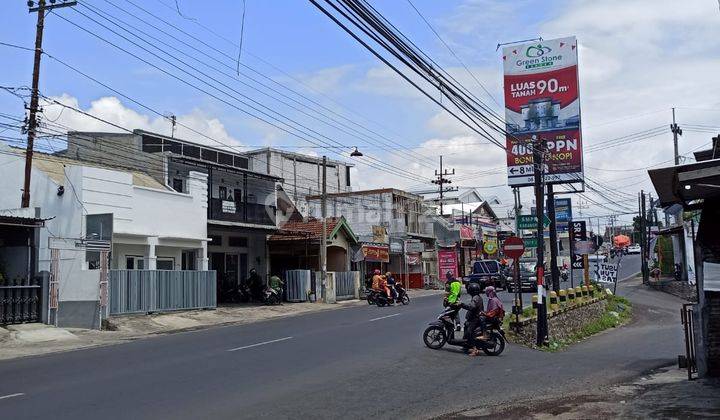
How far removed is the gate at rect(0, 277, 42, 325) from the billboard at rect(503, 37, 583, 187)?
18253 mm

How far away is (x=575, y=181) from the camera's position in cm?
2856

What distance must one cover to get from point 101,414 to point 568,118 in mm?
23387

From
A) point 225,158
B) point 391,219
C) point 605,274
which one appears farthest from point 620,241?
point 225,158

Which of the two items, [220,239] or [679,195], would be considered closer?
[679,195]

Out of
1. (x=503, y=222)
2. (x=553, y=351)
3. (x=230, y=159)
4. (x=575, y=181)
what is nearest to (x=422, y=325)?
(x=553, y=351)

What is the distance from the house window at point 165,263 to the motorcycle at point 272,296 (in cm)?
472

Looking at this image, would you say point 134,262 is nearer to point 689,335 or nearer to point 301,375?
point 301,375

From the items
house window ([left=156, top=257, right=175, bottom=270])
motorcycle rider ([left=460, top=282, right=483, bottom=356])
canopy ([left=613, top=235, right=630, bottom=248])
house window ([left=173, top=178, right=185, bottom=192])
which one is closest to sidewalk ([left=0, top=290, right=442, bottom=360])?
house window ([left=156, top=257, right=175, bottom=270])

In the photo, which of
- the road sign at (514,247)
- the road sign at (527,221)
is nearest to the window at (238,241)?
the road sign at (527,221)

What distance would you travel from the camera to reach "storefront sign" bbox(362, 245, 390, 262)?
4306 centimetres

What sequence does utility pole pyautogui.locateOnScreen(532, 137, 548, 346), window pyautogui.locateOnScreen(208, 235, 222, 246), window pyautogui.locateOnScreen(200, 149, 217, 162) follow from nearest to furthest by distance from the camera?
1. utility pole pyautogui.locateOnScreen(532, 137, 548, 346)
2. window pyautogui.locateOnScreen(208, 235, 222, 246)
3. window pyautogui.locateOnScreen(200, 149, 217, 162)

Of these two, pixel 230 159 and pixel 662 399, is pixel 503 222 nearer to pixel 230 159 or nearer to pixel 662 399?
pixel 230 159

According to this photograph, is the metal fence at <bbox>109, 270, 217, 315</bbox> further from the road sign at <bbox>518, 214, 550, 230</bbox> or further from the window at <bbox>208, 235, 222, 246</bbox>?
the road sign at <bbox>518, 214, 550, 230</bbox>

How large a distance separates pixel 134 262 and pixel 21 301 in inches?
280
